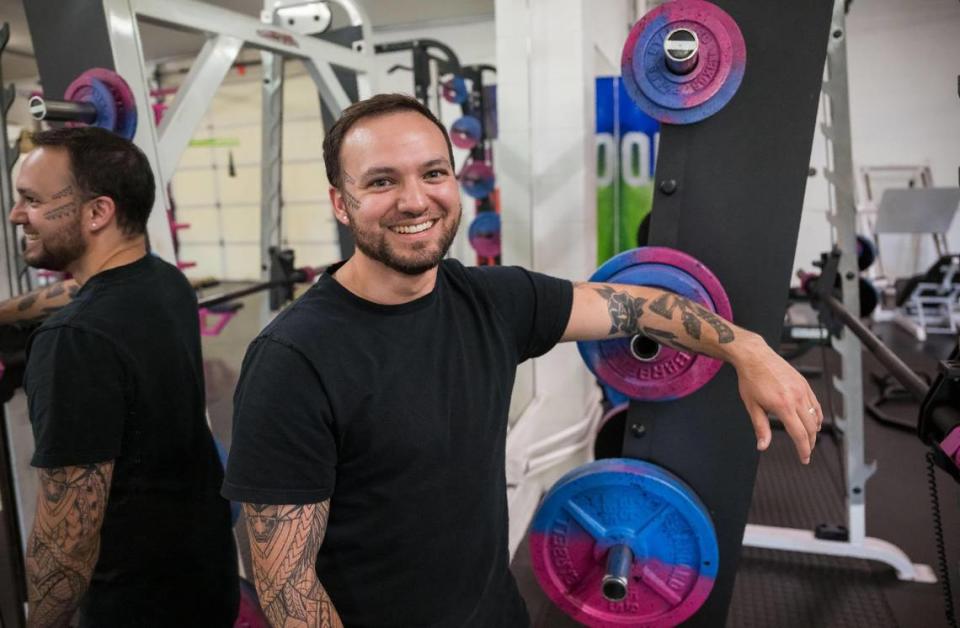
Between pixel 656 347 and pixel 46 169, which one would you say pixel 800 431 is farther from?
pixel 46 169

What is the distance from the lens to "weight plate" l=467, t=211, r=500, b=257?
10.7 feet

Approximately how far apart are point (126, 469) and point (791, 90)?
1.39 m

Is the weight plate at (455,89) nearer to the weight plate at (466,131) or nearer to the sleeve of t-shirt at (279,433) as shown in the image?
the weight plate at (466,131)

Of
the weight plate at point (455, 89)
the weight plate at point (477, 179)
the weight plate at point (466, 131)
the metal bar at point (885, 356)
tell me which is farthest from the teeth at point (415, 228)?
the weight plate at point (455, 89)

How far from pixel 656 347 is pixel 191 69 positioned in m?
1.50

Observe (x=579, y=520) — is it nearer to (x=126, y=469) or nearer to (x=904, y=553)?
(x=126, y=469)

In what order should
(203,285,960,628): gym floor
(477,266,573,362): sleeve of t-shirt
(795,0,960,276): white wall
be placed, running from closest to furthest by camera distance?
1. (477,266,573,362): sleeve of t-shirt
2. (203,285,960,628): gym floor
3. (795,0,960,276): white wall

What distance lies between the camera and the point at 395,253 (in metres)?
0.89

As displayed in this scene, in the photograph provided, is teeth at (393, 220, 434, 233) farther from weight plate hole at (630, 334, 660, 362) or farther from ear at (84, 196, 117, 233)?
ear at (84, 196, 117, 233)

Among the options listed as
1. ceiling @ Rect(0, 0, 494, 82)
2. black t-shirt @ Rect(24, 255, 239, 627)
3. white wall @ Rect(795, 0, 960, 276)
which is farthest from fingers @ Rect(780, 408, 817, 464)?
white wall @ Rect(795, 0, 960, 276)

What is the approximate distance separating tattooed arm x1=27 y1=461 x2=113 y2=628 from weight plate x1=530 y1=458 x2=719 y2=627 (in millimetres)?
811

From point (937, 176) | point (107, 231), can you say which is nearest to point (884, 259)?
point (937, 176)

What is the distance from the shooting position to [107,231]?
1.21 meters

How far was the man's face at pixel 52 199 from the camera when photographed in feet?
3.86
